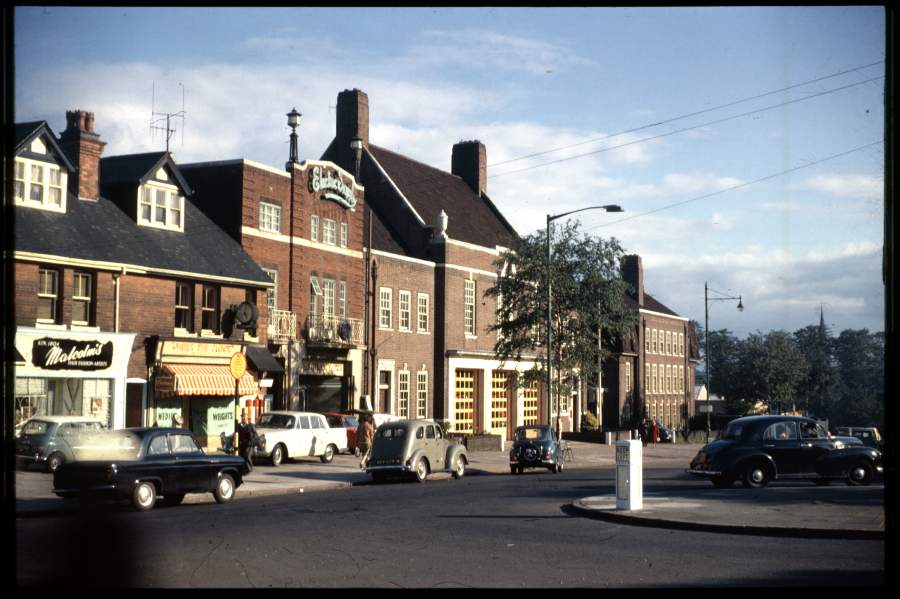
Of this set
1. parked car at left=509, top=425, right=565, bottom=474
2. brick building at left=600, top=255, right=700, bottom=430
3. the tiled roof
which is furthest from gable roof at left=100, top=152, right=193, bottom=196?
brick building at left=600, top=255, right=700, bottom=430

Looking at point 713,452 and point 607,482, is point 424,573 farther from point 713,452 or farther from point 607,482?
point 607,482

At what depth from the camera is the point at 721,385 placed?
80125 millimetres

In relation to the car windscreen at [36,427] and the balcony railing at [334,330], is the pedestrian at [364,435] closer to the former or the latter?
the balcony railing at [334,330]

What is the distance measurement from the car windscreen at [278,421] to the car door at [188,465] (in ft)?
41.2

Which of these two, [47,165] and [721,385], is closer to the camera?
[47,165]

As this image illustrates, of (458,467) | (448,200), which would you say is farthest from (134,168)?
(448,200)

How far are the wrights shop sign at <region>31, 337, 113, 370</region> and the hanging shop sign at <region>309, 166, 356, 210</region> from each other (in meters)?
14.0

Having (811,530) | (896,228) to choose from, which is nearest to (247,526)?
(811,530)

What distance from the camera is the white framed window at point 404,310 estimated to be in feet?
168

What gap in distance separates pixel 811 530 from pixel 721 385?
65.8m

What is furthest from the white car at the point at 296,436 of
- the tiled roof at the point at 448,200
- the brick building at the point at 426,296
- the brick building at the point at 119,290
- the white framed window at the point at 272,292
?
the tiled roof at the point at 448,200

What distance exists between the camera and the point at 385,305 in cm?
5003

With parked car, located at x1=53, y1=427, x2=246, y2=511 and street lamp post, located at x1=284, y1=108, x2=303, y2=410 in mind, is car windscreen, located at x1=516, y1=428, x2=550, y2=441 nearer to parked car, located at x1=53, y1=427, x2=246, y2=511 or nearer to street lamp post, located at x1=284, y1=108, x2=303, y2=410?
street lamp post, located at x1=284, y1=108, x2=303, y2=410

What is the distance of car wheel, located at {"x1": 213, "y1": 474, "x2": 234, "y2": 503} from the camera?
22.2 m
